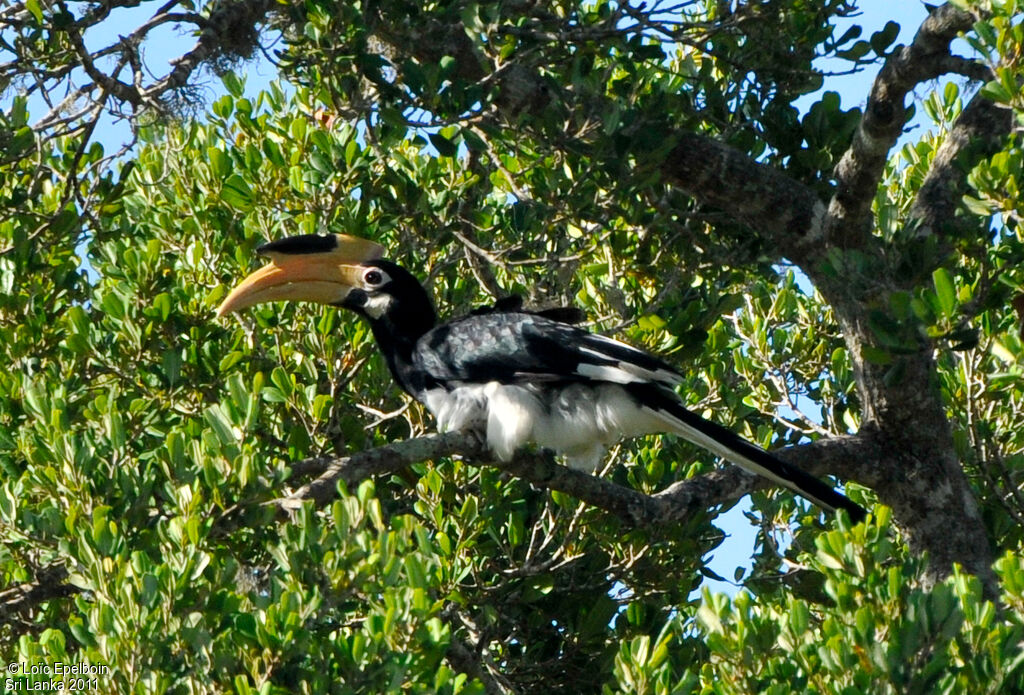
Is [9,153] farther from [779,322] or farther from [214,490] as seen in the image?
[779,322]

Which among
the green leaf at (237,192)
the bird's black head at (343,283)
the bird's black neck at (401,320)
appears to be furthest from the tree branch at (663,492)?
the green leaf at (237,192)

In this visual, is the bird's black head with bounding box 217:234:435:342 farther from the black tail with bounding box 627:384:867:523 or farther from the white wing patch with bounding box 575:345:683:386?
the black tail with bounding box 627:384:867:523

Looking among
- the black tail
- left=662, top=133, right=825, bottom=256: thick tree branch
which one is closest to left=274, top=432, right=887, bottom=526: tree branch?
the black tail

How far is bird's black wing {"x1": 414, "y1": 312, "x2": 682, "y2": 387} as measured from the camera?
5.48 metres

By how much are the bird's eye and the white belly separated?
0.56 metres

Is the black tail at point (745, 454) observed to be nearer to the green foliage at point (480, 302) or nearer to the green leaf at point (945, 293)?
the green foliage at point (480, 302)

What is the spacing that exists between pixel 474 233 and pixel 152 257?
3.98 ft

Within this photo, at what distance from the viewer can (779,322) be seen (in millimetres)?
6301

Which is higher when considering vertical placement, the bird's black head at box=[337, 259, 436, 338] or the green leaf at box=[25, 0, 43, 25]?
the green leaf at box=[25, 0, 43, 25]

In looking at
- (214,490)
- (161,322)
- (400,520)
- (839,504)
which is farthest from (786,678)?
(161,322)

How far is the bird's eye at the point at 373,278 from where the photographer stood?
580 centimetres

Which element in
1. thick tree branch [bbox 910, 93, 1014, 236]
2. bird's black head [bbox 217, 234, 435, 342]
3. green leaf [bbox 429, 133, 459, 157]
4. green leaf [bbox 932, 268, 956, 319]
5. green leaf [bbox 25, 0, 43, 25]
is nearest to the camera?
green leaf [bbox 932, 268, 956, 319]

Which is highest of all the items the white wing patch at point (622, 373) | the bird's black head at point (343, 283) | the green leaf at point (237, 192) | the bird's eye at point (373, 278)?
the green leaf at point (237, 192)

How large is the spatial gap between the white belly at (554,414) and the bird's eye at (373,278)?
556 mm
